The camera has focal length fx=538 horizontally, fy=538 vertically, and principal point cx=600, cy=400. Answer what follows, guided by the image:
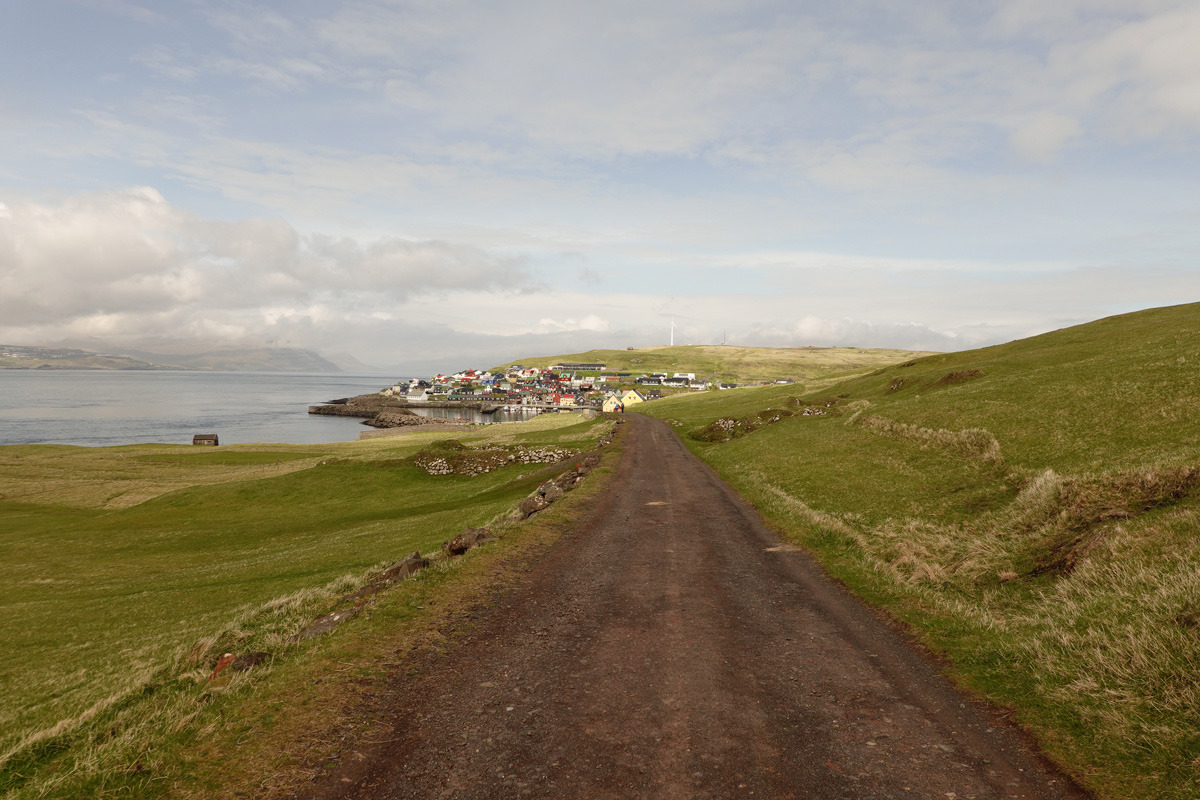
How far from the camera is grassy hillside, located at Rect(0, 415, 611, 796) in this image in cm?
972

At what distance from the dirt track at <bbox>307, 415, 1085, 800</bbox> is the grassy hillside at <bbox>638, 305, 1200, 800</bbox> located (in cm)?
126

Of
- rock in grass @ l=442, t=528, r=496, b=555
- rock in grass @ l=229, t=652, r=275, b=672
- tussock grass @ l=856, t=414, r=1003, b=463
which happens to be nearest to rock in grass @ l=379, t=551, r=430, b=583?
rock in grass @ l=442, t=528, r=496, b=555

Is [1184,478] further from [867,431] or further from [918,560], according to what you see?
[867,431]

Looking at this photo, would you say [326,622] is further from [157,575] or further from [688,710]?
[157,575]

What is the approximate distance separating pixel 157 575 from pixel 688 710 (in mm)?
28787

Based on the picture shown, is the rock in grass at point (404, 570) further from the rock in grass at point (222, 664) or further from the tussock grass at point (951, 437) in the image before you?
the tussock grass at point (951, 437)

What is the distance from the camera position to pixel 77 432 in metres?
154

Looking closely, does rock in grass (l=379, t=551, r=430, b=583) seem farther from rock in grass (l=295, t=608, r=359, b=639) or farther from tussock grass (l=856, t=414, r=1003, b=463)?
tussock grass (l=856, t=414, r=1003, b=463)

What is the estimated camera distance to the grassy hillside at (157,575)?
972 cm

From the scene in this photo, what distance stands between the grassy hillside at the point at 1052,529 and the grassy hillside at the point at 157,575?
1390 cm

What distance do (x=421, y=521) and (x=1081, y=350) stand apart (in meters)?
50.7

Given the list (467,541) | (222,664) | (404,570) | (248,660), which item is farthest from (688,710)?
(467,541)

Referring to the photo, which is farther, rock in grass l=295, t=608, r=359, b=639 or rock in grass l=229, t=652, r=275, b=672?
rock in grass l=295, t=608, r=359, b=639

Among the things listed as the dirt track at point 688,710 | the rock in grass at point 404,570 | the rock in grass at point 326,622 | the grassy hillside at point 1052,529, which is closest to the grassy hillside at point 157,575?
the rock in grass at point 326,622
